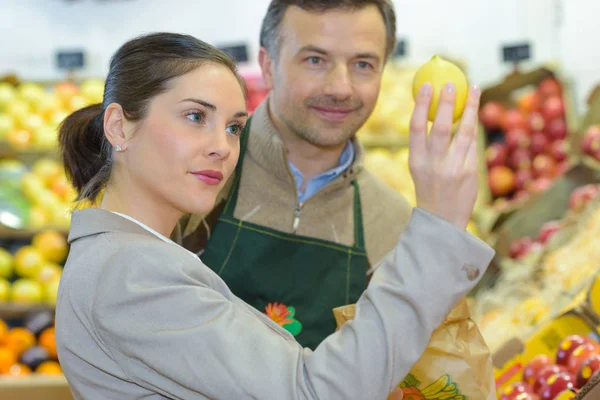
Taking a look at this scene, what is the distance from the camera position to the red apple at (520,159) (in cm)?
508

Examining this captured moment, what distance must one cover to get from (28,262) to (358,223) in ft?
7.85

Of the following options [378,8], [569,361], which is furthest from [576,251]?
[378,8]

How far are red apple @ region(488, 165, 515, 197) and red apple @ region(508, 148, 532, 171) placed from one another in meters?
Result: 0.07

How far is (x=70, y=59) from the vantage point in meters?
5.08

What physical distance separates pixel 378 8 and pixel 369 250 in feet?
2.40

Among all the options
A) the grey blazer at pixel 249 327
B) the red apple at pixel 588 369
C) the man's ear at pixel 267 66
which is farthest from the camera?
the man's ear at pixel 267 66

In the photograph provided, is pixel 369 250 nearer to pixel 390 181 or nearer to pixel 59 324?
pixel 59 324

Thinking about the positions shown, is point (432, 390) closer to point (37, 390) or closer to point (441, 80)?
point (441, 80)

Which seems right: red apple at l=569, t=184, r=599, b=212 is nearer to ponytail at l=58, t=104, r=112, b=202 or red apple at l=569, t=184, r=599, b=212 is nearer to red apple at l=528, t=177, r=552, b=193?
red apple at l=528, t=177, r=552, b=193

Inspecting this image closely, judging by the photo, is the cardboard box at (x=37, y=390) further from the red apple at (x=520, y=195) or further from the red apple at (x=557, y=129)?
the red apple at (x=557, y=129)

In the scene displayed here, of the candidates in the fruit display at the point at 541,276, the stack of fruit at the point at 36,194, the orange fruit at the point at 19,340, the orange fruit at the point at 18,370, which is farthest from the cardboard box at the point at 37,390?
the fruit display at the point at 541,276

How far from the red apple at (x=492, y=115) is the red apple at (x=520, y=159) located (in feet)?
0.83

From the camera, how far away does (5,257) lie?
4.18 metres

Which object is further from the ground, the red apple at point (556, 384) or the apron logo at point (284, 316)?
the apron logo at point (284, 316)
